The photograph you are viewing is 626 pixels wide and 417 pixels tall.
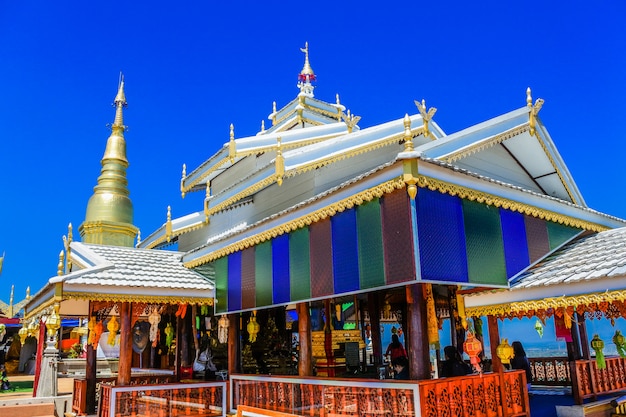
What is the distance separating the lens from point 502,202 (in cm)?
892

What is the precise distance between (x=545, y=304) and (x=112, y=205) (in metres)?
31.2

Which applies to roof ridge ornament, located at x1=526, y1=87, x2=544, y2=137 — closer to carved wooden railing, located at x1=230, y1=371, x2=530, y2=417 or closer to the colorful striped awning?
the colorful striped awning

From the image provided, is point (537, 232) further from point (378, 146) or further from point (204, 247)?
point (204, 247)

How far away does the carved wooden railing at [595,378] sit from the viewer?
32.3 ft

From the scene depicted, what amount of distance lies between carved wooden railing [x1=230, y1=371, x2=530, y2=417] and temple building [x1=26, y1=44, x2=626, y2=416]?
0.09 feet

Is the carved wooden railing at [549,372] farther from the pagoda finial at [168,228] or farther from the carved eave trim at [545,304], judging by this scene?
the pagoda finial at [168,228]

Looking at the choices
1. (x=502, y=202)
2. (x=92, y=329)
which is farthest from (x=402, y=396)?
(x=92, y=329)

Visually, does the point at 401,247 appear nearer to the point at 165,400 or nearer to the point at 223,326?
the point at 223,326

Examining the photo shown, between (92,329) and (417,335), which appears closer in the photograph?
(417,335)

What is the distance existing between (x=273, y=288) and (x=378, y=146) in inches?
142

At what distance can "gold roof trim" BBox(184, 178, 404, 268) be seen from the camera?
25.8 ft

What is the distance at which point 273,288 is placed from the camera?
1052 cm

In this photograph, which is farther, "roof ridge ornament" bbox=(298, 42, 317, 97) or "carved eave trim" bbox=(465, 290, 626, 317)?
"roof ridge ornament" bbox=(298, 42, 317, 97)

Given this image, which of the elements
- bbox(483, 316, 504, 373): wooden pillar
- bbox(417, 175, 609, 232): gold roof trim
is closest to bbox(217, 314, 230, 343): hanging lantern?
bbox(483, 316, 504, 373): wooden pillar
